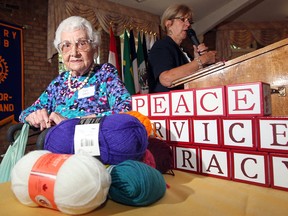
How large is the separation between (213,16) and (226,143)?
15.7 ft

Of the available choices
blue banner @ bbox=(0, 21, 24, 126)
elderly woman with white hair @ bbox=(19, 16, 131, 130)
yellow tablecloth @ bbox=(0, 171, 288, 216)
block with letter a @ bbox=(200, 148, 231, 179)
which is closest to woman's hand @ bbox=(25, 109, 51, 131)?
elderly woman with white hair @ bbox=(19, 16, 131, 130)

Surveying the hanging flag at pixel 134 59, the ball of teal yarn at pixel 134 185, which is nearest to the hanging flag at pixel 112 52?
the hanging flag at pixel 134 59

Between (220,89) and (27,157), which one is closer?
(27,157)

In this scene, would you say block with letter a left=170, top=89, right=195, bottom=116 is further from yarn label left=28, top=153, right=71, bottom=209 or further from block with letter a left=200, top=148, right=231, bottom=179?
yarn label left=28, top=153, right=71, bottom=209

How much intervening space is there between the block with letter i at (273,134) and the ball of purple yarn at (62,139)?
1.38 feet

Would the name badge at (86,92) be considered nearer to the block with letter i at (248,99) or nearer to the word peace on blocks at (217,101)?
the word peace on blocks at (217,101)

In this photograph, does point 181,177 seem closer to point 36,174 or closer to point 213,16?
point 36,174

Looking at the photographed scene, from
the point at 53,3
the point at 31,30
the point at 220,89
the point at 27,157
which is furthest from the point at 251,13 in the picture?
the point at 27,157

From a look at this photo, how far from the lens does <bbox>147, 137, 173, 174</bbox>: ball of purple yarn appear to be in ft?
2.09

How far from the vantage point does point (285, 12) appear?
4.91 m

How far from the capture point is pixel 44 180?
0.40 meters

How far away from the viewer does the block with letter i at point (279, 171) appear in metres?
0.51

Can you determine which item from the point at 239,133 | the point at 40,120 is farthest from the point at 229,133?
the point at 40,120

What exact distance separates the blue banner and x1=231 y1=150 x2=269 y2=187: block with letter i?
3.04 meters
